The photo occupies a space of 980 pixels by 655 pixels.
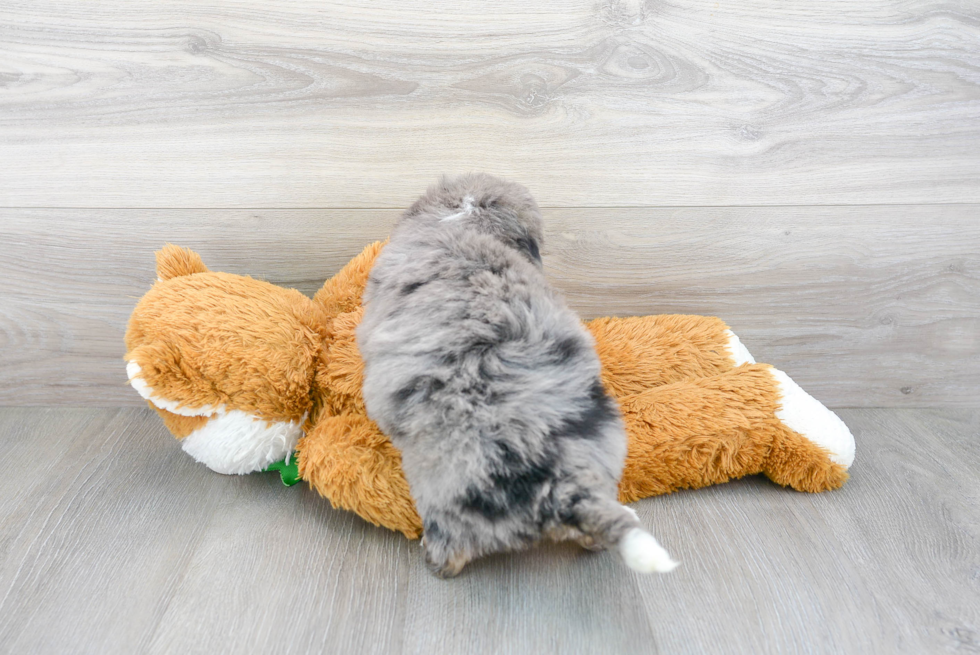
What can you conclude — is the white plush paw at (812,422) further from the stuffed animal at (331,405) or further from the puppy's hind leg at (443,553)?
the puppy's hind leg at (443,553)

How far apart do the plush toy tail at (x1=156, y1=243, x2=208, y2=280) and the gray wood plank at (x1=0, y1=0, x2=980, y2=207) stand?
129mm

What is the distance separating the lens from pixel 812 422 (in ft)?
2.70

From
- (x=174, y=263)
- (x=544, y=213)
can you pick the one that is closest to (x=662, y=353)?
(x=544, y=213)

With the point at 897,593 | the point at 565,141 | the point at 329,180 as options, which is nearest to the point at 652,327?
the point at 565,141

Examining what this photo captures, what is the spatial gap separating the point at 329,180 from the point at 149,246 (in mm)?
314

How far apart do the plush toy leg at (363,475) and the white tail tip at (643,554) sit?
11.2 inches

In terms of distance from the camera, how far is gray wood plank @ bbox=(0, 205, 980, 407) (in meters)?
0.97

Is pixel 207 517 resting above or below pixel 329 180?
below

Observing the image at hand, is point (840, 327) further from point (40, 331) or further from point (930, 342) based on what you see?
point (40, 331)

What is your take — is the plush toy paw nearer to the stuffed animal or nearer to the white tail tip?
the stuffed animal

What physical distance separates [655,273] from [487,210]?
369 millimetres

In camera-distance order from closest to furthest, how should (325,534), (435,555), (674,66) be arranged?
(435,555)
(325,534)
(674,66)

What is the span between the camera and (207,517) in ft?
2.68

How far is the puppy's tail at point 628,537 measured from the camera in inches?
21.2
